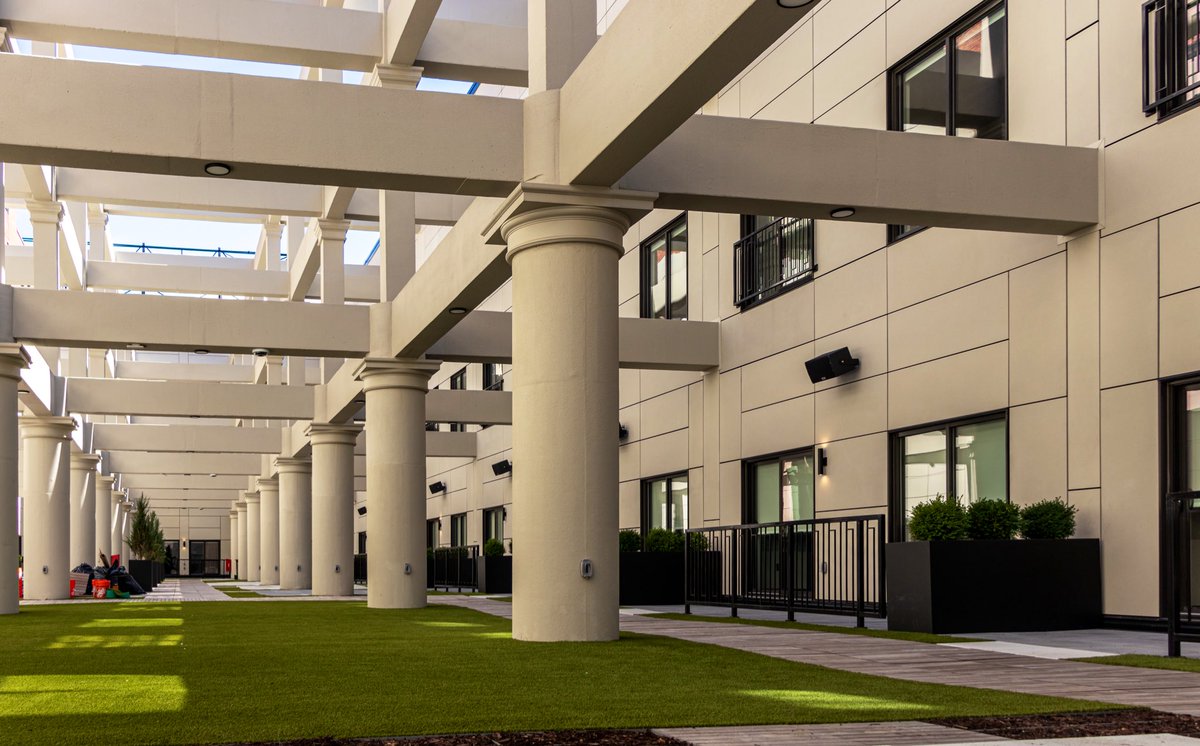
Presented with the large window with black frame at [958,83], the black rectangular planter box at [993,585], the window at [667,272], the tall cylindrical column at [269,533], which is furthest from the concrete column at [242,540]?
the black rectangular planter box at [993,585]

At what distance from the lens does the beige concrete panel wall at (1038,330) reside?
12930mm

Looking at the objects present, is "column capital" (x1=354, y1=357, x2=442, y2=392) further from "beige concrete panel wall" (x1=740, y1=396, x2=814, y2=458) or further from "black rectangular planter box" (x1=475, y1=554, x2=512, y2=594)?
"black rectangular planter box" (x1=475, y1=554, x2=512, y2=594)

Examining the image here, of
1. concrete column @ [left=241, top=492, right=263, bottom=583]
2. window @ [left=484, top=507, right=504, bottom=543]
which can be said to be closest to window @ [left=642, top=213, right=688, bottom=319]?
window @ [left=484, top=507, right=504, bottom=543]

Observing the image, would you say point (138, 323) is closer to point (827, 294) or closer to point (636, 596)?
point (636, 596)

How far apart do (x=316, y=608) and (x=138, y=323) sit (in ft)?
16.7

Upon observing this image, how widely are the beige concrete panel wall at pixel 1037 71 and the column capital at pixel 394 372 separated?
31.9ft

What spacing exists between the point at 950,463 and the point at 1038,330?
2.23 m

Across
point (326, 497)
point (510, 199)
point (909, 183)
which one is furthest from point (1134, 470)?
point (326, 497)

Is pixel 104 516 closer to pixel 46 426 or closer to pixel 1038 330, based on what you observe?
pixel 46 426

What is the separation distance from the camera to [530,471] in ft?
36.1

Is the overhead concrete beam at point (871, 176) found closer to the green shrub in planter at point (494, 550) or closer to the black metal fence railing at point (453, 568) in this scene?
the green shrub in planter at point (494, 550)

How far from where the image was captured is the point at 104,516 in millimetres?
45188

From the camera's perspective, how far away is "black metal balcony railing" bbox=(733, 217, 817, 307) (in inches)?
725

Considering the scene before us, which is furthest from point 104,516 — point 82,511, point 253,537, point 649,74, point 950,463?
point 649,74
